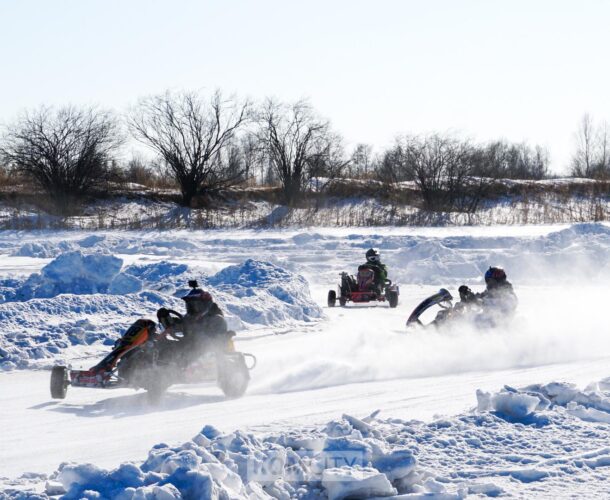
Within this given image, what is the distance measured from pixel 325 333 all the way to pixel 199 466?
35.6 feet

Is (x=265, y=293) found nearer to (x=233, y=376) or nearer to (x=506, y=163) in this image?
(x=233, y=376)

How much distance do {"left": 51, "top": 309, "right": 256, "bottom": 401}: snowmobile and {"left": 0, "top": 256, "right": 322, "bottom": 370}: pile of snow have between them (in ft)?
9.27

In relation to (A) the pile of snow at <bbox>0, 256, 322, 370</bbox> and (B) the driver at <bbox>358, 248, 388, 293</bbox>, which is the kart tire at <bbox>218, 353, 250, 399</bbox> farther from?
(B) the driver at <bbox>358, 248, 388, 293</bbox>

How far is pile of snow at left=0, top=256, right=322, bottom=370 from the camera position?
1387 centimetres

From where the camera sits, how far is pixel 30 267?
2759cm

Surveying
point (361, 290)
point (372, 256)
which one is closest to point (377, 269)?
point (372, 256)

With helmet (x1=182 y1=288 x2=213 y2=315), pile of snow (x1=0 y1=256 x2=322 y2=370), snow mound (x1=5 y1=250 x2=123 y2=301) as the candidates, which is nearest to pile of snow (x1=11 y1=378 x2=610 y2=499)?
helmet (x1=182 y1=288 x2=213 y2=315)

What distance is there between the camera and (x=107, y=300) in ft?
53.0

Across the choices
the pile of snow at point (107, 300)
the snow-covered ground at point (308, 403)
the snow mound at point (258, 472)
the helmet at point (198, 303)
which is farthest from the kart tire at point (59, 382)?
the snow mound at point (258, 472)

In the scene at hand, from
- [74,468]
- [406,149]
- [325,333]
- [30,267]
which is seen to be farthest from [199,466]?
[406,149]

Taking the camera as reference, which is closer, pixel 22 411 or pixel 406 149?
pixel 22 411

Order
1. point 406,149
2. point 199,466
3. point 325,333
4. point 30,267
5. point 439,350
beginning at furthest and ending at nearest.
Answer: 1. point 406,149
2. point 30,267
3. point 325,333
4. point 439,350
5. point 199,466

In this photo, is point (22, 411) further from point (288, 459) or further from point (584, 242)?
point (584, 242)

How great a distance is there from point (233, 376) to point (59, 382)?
6.73 ft
